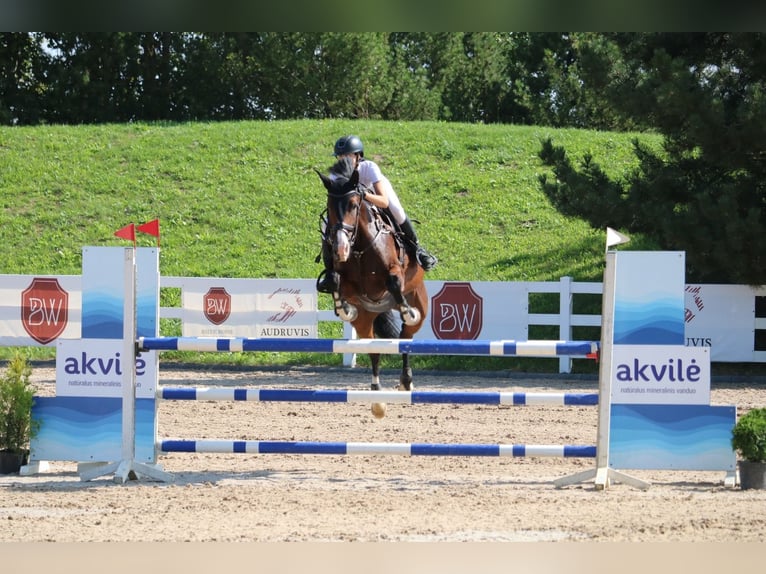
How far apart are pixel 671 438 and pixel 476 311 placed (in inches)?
329

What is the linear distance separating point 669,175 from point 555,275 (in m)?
4.11

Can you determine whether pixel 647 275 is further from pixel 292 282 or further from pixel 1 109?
pixel 1 109

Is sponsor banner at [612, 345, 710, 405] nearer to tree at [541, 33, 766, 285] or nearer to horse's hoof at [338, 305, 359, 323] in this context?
horse's hoof at [338, 305, 359, 323]

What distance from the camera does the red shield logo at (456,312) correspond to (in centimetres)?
1534

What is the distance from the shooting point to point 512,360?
16.2m

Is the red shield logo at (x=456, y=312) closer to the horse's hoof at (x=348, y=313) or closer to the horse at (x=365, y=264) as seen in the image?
the horse at (x=365, y=264)

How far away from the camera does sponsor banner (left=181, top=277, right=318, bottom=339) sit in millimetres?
15719

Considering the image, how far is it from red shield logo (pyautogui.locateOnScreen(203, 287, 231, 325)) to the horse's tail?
7.47 meters

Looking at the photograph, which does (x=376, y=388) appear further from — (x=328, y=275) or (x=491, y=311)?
(x=491, y=311)

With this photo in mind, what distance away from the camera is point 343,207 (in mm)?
7582

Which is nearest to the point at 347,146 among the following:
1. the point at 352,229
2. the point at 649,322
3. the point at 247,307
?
the point at 352,229

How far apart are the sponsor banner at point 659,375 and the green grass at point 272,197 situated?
28.9ft

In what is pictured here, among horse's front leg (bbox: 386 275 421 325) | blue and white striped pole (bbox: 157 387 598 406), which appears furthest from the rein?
blue and white striped pole (bbox: 157 387 598 406)
